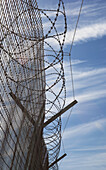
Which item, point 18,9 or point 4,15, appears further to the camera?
point 18,9

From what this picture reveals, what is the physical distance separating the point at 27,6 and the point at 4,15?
62cm

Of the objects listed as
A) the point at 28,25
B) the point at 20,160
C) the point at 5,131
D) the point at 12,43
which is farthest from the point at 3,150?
the point at 28,25

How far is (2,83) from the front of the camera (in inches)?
58.1

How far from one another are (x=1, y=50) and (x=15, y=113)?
520 millimetres

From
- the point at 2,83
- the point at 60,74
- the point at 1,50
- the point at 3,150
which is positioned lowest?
the point at 3,150

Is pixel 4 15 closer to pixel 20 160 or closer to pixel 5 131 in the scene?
pixel 5 131

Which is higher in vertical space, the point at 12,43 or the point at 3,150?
the point at 12,43

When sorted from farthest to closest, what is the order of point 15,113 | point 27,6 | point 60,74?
point 60,74 → point 27,6 → point 15,113

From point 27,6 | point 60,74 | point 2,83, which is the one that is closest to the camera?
point 2,83

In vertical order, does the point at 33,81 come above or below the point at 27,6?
below

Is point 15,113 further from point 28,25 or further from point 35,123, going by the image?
point 28,25

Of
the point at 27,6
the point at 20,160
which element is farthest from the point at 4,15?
the point at 20,160

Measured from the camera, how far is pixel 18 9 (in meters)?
1.83

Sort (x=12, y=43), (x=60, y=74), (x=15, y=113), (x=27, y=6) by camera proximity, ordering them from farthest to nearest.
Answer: (x=60, y=74) < (x=27, y=6) < (x=15, y=113) < (x=12, y=43)
